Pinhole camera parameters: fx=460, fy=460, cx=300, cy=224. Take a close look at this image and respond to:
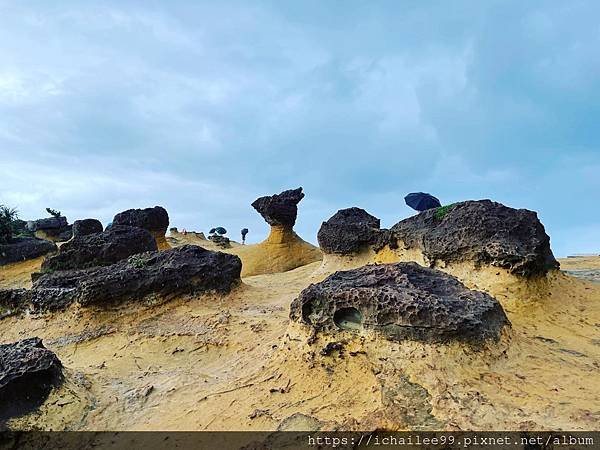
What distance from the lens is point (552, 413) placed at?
10.6 ft

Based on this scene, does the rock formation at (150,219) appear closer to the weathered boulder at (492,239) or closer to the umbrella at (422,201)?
the umbrella at (422,201)

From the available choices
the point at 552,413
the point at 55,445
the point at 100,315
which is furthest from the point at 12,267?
the point at 552,413

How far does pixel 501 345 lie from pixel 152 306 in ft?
17.7

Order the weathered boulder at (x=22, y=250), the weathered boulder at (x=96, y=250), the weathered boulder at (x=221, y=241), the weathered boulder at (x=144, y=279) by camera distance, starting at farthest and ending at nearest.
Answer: the weathered boulder at (x=221, y=241) → the weathered boulder at (x=22, y=250) → the weathered boulder at (x=96, y=250) → the weathered boulder at (x=144, y=279)

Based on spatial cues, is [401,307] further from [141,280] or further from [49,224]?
[49,224]

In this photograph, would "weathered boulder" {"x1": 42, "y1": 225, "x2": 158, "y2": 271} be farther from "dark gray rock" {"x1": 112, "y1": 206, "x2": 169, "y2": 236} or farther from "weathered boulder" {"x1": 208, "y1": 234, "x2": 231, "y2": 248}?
"weathered boulder" {"x1": 208, "y1": 234, "x2": 231, "y2": 248}

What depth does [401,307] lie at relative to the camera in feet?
13.8

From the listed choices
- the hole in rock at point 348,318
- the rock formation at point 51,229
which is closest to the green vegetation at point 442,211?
the hole in rock at point 348,318

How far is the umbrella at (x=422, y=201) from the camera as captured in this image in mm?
14633

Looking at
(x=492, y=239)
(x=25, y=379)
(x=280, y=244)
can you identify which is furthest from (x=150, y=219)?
(x=25, y=379)

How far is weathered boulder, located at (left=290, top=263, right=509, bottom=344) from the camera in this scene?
4125 mm

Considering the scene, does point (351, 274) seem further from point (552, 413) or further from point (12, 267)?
point (12, 267)

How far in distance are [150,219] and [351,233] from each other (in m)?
10.8

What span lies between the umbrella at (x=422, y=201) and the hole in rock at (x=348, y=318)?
1064 cm
